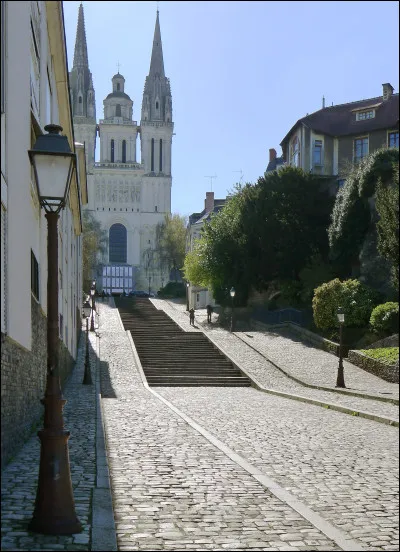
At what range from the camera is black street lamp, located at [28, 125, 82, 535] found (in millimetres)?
5914

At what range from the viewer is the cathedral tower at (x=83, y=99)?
363 ft

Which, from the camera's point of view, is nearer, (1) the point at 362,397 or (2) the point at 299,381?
(1) the point at 362,397

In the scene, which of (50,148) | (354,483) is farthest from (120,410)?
(50,148)

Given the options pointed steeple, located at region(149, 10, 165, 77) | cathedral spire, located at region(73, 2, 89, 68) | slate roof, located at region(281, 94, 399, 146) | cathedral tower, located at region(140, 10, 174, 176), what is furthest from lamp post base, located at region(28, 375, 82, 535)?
cathedral spire, located at region(73, 2, 89, 68)

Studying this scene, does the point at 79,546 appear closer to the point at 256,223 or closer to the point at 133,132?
the point at 256,223

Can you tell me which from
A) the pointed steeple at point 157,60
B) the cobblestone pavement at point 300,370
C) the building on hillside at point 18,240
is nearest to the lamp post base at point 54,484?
the building on hillside at point 18,240

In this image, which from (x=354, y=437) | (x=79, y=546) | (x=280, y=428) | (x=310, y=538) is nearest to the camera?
(x=79, y=546)

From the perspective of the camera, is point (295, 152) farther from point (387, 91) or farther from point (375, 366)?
point (375, 366)

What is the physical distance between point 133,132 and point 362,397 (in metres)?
96.9

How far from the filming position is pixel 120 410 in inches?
682

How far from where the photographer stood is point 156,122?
115m

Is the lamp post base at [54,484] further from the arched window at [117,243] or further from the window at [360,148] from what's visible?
the arched window at [117,243]

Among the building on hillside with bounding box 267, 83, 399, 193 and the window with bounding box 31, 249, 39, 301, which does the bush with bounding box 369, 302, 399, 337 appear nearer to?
the building on hillside with bounding box 267, 83, 399, 193

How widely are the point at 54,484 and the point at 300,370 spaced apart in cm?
2249
